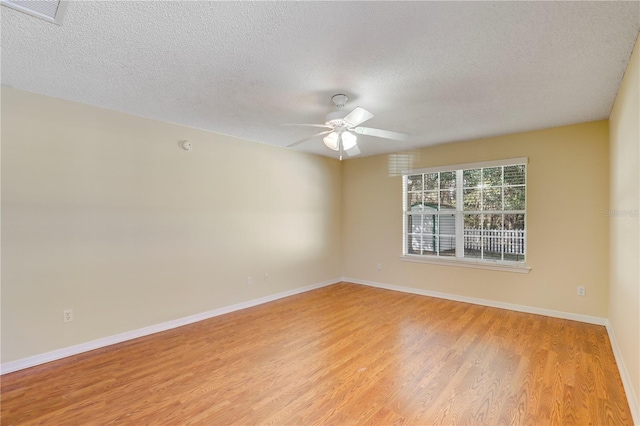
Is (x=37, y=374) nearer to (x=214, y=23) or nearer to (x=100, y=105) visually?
(x=100, y=105)

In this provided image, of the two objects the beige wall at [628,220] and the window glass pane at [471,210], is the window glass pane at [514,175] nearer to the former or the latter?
the window glass pane at [471,210]

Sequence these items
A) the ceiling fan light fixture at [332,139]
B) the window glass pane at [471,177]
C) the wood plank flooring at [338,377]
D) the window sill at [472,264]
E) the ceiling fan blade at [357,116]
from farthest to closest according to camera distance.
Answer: the window glass pane at [471,177] < the window sill at [472,264] < the ceiling fan light fixture at [332,139] < the ceiling fan blade at [357,116] < the wood plank flooring at [338,377]

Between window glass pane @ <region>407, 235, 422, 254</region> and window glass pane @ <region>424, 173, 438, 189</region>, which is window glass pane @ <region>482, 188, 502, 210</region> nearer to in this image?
window glass pane @ <region>424, 173, 438, 189</region>

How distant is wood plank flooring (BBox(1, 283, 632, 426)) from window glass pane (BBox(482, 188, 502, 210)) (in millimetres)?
1569

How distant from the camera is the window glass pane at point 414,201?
204 inches

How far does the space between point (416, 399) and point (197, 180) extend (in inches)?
132

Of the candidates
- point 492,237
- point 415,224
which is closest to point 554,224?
point 492,237

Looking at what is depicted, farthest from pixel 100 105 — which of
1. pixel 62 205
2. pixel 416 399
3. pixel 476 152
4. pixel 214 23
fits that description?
pixel 476 152

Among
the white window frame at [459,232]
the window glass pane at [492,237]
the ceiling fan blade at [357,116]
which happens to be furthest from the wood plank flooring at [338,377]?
the ceiling fan blade at [357,116]

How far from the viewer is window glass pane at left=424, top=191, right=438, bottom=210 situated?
16.4ft

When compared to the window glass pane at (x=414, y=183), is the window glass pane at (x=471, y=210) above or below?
below

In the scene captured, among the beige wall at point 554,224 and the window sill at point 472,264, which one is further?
the window sill at point 472,264

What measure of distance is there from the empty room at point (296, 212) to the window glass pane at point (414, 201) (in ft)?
0.36

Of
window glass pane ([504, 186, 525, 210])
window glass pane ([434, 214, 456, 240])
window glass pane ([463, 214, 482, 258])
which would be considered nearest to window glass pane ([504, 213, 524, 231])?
window glass pane ([504, 186, 525, 210])
